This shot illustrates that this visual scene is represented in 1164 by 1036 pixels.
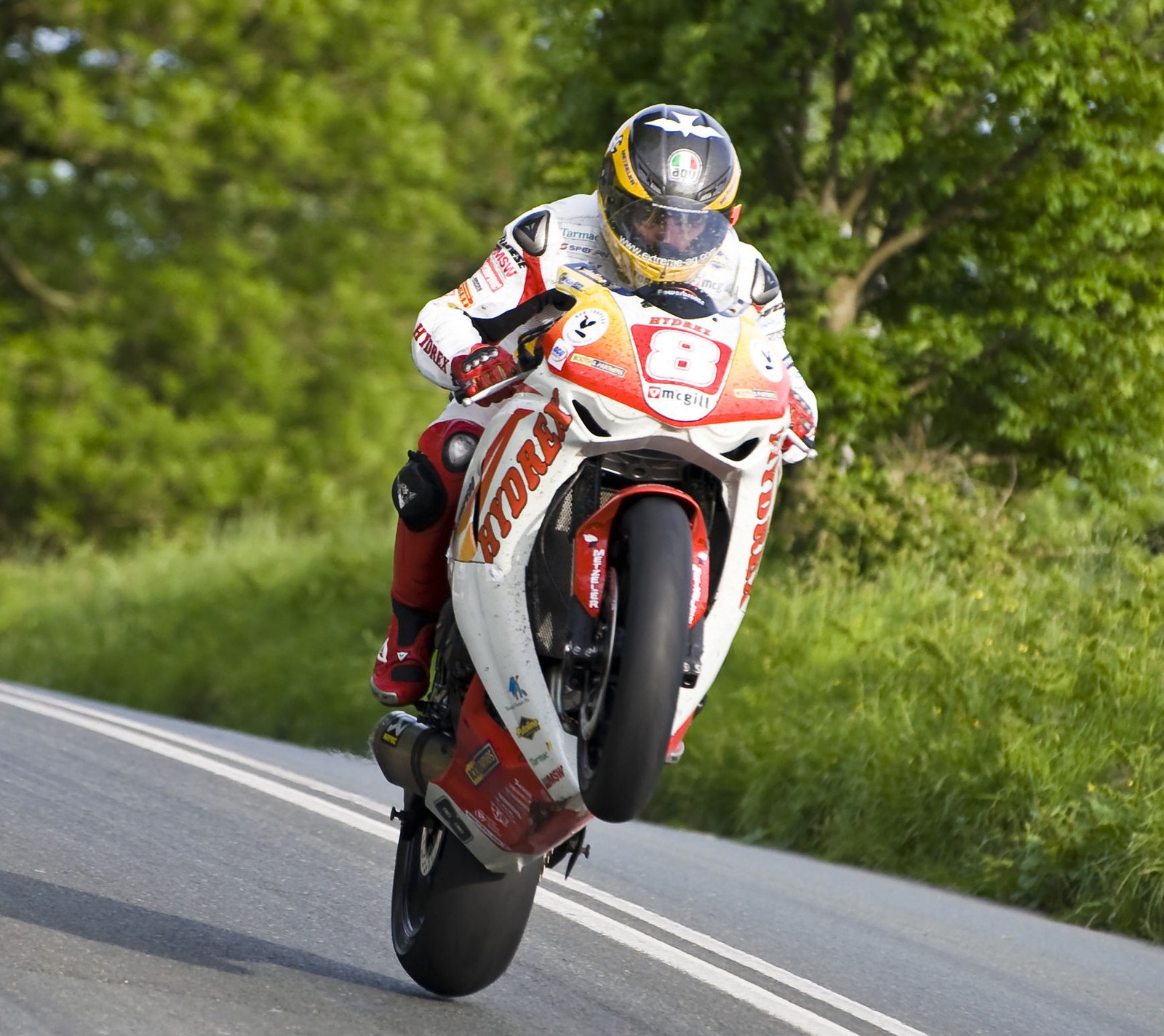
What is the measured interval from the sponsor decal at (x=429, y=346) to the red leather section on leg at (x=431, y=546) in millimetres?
224

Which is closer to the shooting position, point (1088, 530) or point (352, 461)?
point (1088, 530)

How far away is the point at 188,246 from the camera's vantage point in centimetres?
2745

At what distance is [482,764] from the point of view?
14.6ft

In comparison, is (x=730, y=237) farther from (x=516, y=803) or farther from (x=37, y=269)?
(x=37, y=269)

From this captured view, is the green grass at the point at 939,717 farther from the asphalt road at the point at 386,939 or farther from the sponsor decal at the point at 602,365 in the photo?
the sponsor decal at the point at 602,365

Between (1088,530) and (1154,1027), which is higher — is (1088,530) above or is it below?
above

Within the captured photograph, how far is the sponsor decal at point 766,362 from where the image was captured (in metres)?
4.30

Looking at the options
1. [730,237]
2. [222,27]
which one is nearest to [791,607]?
[730,237]

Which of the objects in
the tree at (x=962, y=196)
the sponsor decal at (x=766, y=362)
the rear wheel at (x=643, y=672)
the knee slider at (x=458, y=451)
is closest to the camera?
the rear wheel at (x=643, y=672)

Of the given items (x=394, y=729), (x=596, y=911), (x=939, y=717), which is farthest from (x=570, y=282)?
(x=939, y=717)

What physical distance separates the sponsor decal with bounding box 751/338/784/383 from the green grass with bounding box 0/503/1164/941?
3841mm

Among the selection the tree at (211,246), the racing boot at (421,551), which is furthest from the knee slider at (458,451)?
the tree at (211,246)

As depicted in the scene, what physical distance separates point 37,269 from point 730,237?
920 inches

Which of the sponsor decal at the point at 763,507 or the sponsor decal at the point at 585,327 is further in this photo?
the sponsor decal at the point at 763,507
